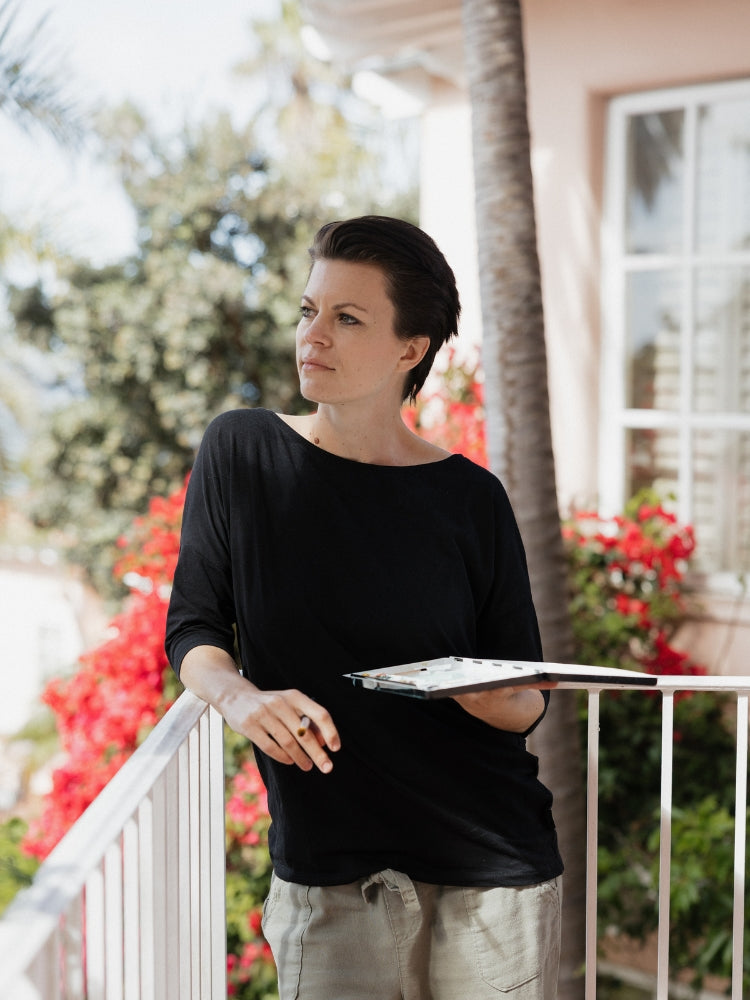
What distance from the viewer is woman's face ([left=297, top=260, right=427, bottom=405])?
5.74ft

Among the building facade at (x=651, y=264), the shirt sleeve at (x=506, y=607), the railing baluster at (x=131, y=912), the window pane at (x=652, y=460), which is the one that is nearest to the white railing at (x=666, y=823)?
the shirt sleeve at (x=506, y=607)

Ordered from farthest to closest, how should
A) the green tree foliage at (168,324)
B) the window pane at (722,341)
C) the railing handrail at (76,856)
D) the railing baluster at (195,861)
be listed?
the green tree foliage at (168,324), the window pane at (722,341), the railing baluster at (195,861), the railing handrail at (76,856)

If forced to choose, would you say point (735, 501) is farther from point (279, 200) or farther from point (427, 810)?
point (279, 200)

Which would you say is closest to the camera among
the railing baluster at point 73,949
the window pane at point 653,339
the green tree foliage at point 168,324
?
the railing baluster at point 73,949

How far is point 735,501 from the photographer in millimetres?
4953

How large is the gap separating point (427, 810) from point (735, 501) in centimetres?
363

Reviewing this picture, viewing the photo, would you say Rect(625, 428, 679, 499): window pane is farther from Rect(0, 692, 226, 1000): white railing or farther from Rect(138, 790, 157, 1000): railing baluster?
Rect(138, 790, 157, 1000): railing baluster

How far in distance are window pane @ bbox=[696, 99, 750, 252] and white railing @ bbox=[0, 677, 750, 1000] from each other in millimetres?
3111

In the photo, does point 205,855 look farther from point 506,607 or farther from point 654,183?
point 654,183

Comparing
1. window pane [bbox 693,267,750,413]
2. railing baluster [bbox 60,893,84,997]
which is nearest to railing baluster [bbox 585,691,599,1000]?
railing baluster [bbox 60,893,84,997]

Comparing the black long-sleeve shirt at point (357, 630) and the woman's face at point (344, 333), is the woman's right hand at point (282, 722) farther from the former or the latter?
the woman's face at point (344, 333)

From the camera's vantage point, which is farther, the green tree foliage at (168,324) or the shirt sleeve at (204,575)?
the green tree foliage at (168,324)

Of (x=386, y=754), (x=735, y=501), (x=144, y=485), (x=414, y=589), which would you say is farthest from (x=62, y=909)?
(x=144, y=485)

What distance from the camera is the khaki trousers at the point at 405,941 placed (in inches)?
65.9
